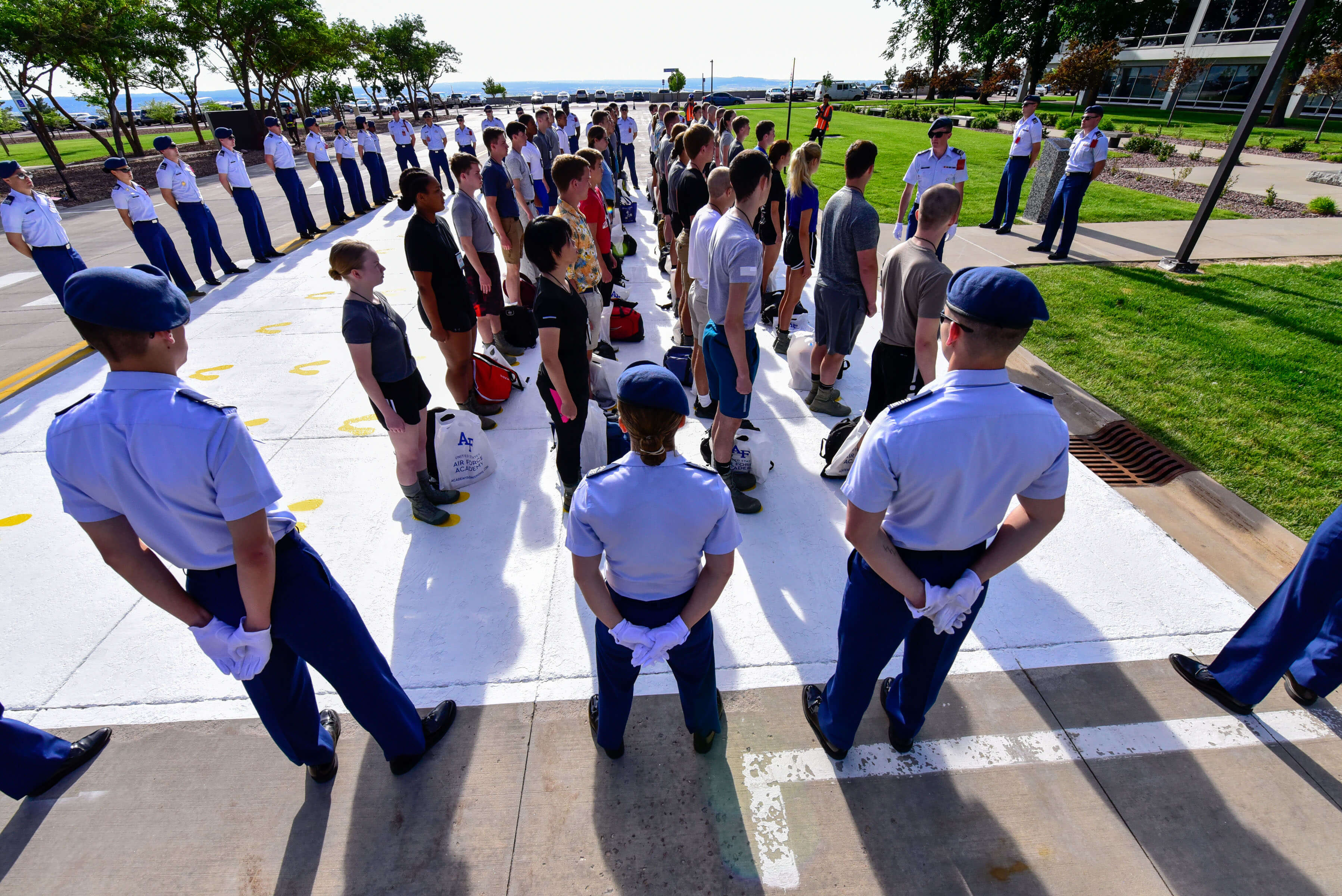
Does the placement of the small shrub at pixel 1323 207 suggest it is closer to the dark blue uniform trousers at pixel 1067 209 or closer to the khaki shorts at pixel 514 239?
A: the dark blue uniform trousers at pixel 1067 209

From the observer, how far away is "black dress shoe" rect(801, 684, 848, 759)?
8.70 ft

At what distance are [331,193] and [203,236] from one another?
4.98 metres

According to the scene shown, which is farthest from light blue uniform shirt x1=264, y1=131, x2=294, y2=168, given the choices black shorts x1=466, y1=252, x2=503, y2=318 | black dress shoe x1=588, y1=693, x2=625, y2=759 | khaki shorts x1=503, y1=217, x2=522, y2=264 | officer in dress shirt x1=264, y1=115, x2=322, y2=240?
black dress shoe x1=588, y1=693, x2=625, y2=759

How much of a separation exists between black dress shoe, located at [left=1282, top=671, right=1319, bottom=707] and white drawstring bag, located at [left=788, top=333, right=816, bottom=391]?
12.7 feet

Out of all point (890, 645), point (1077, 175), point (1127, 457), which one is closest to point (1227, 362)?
point (1127, 457)

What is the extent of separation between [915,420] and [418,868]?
2.51 meters

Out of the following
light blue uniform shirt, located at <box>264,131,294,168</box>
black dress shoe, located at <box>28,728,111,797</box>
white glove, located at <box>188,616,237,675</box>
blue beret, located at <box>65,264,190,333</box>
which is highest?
blue beret, located at <box>65,264,190,333</box>

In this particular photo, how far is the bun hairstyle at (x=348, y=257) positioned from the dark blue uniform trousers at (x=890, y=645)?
3219 mm

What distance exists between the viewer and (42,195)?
23.3ft

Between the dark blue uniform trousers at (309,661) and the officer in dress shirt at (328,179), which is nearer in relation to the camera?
the dark blue uniform trousers at (309,661)

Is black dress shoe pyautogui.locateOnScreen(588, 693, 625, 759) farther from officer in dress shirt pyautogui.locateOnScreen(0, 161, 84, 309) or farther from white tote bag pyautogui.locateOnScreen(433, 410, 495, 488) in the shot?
officer in dress shirt pyautogui.locateOnScreen(0, 161, 84, 309)

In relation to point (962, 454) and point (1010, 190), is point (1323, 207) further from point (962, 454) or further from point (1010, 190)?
point (962, 454)

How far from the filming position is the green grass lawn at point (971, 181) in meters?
11.4

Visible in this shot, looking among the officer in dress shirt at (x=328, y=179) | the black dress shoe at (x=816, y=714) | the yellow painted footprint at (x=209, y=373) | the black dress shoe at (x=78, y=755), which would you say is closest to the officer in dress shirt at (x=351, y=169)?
the officer in dress shirt at (x=328, y=179)
